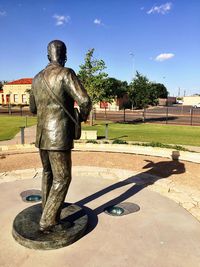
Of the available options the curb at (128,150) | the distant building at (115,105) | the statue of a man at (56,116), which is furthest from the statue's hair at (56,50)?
the distant building at (115,105)

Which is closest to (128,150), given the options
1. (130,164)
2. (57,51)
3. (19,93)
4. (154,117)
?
(130,164)

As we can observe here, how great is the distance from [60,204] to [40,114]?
1466mm

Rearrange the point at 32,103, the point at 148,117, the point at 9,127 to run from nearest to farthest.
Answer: the point at 32,103 < the point at 9,127 < the point at 148,117

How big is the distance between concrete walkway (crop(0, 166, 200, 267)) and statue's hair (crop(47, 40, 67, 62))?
9.59 ft

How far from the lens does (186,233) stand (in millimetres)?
4645

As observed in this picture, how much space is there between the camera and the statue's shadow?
17.9ft

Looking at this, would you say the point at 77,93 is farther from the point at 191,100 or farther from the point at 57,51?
the point at 191,100

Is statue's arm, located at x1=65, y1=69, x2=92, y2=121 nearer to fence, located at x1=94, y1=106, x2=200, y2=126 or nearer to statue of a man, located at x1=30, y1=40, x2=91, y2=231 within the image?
statue of a man, located at x1=30, y1=40, x2=91, y2=231

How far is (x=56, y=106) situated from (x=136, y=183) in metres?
4.09

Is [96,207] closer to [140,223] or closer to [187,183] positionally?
[140,223]

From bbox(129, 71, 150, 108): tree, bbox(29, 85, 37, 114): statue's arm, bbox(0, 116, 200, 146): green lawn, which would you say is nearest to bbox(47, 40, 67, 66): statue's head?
bbox(29, 85, 37, 114): statue's arm

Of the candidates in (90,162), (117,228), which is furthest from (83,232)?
(90,162)

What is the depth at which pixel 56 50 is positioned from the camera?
406 centimetres

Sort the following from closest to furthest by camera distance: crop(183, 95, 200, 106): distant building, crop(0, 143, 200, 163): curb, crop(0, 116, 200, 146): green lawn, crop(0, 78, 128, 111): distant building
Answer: crop(0, 143, 200, 163): curb < crop(0, 116, 200, 146): green lawn < crop(0, 78, 128, 111): distant building < crop(183, 95, 200, 106): distant building
